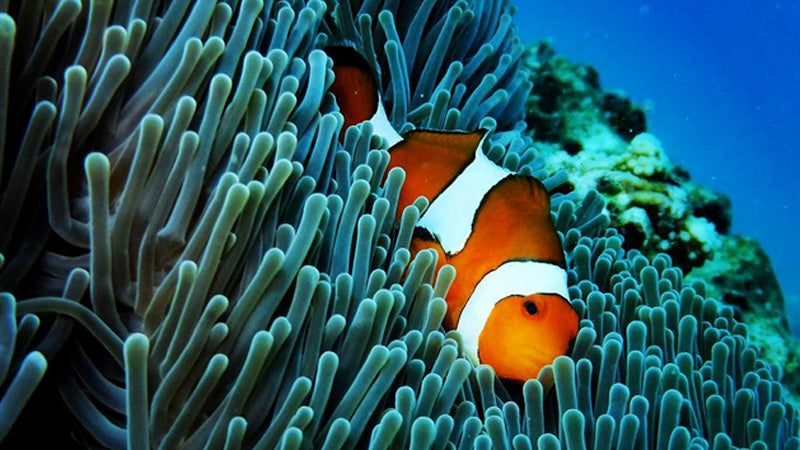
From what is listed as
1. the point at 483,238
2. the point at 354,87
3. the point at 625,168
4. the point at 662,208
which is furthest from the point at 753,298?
the point at 354,87

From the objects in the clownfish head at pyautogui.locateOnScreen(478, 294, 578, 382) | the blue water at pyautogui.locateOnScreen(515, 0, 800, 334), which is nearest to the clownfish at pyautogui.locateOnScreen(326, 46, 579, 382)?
the clownfish head at pyautogui.locateOnScreen(478, 294, 578, 382)

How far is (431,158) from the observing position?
173 centimetres

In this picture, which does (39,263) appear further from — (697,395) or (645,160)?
(645,160)

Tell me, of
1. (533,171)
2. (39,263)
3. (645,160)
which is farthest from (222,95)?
(645,160)

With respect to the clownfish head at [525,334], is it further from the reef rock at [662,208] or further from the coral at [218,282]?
the reef rock at [662,208]

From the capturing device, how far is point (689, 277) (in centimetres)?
324

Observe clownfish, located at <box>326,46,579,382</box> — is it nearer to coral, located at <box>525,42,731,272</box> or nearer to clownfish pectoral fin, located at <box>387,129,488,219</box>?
clownfish pectoral fin, located at <box>387,129,488,219</box>

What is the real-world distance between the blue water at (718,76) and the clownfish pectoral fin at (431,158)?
2496 centimetres

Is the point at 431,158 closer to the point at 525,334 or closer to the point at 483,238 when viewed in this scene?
the point at 483,238

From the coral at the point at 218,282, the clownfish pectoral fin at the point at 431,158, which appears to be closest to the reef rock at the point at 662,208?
the clownfish pectoral fin at the point at 431,158

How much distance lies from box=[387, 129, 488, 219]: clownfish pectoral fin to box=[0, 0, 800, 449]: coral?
7.7 inches

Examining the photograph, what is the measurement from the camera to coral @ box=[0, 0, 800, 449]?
1.00 metres

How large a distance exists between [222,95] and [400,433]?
27.4 inches

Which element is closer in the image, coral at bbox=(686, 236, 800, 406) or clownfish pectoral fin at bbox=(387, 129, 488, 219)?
clownfish pectoral fin at bbox=(387, 129, 488, 219)
